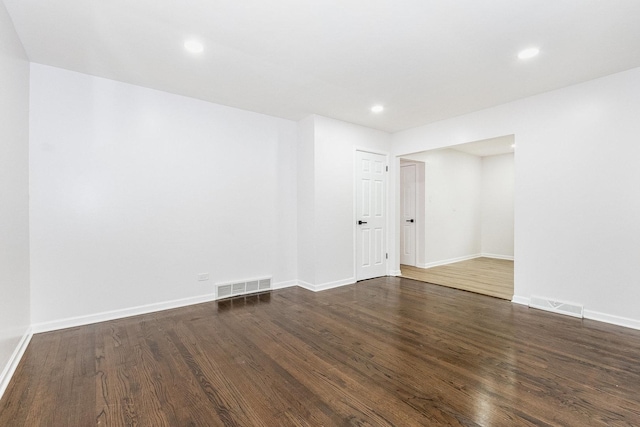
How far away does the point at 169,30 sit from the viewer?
7.86ft

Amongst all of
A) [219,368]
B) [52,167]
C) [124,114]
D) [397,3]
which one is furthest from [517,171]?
[52,167]

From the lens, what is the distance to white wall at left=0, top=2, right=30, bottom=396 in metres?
2.12

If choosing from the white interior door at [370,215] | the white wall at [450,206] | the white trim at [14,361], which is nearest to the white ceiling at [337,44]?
the white interior door at [370,215]

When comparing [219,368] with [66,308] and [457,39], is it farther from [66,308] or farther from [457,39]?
[457,39]

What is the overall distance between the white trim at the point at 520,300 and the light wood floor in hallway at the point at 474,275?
0.41 feet

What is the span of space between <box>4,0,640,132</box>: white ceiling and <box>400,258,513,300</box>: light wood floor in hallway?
9.05 ft

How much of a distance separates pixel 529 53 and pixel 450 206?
446 cm

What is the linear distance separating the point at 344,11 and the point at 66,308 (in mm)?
3871

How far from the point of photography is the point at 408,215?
662cm

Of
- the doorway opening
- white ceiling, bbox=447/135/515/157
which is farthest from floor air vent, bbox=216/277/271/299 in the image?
white ceiling, bbox=447/135/515/157

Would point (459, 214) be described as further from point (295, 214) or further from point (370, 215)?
point (295, 214)

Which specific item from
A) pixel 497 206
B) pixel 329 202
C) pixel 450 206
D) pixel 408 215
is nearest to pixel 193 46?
pixel 329 202

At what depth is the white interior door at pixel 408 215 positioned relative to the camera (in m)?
6.50

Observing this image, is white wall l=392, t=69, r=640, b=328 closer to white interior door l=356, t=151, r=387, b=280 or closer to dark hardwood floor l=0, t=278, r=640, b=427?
dark hardwood floor l=0, t=278, r=640, b=427
